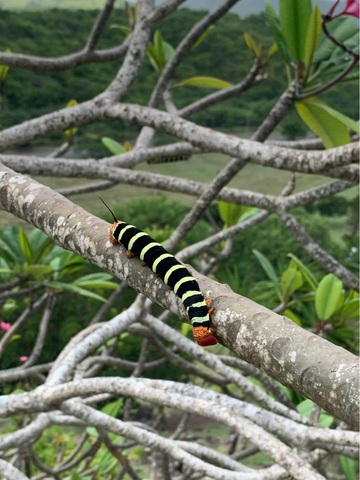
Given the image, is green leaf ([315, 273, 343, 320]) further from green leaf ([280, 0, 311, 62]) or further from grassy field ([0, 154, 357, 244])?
grassy field ([0, 154, 357, 244])

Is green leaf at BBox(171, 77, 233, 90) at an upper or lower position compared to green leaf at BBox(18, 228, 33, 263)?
upper

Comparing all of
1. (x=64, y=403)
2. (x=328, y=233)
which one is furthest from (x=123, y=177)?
(x=328, y=233)

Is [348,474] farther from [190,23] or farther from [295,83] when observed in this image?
[190,23]

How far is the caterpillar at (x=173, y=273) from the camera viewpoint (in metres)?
0.53

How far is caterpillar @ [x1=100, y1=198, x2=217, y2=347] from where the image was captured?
0.53 m

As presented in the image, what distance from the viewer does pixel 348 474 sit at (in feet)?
6.23

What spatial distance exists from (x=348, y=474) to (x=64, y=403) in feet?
3.44

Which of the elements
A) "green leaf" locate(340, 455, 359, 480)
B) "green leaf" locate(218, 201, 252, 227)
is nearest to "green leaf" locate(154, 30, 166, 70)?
"green leaf" locate(218, 201, 252, 227)

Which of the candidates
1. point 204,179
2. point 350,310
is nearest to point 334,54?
point 350,310

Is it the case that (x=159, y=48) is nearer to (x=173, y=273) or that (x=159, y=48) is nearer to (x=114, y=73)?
(x=173, y=273)

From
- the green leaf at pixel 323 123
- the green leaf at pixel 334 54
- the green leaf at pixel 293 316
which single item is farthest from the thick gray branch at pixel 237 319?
the green leaf at pixel 293 316

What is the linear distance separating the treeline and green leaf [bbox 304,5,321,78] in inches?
170

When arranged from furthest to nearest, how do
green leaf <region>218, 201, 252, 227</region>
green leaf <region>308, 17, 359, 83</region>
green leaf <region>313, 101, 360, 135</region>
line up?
green leaf <region>218, 201, 252, 227</region> < green leaf <region>308, 17, 359, 83</region> < green leaf <region>313, 101, 360, 135</region>

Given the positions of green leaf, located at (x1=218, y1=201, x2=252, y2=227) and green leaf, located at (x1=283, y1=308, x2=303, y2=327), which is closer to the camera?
green leaf, located at (x1=283, y1=308, x2=303, y2=327)
